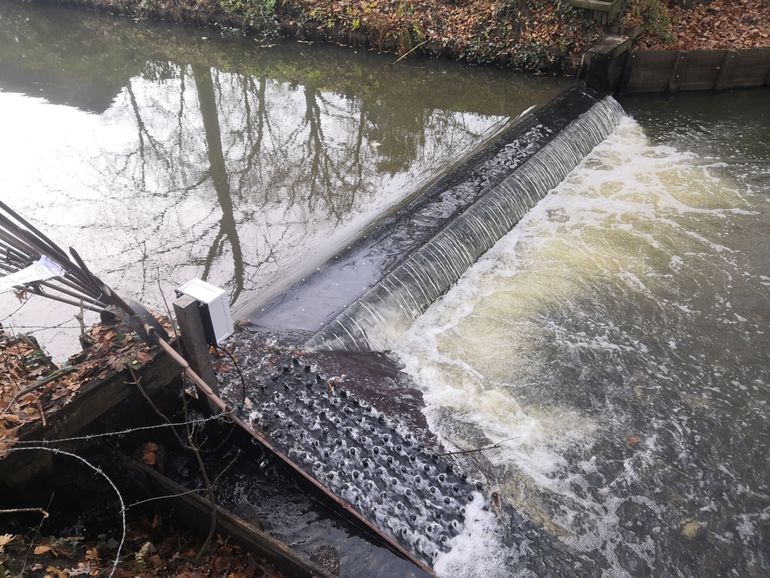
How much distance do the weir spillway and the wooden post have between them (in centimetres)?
96

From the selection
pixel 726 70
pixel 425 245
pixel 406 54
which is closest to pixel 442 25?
pixel 406 54

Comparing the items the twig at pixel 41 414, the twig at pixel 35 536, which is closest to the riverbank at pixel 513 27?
the twig at pixel 41 414

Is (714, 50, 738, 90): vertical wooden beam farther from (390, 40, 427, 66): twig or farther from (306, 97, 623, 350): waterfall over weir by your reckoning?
(390, 40, 427, 66): twig

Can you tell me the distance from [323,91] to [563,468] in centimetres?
1056

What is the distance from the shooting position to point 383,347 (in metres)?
6.49

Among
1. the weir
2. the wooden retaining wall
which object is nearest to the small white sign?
the weir

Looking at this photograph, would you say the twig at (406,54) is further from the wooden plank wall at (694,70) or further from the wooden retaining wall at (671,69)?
the wooden plank wall at (694,70)

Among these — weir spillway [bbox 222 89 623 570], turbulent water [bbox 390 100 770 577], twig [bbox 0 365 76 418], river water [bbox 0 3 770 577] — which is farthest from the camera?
river water [bbox 0 3 770 577]

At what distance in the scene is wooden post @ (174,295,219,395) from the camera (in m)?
4.04

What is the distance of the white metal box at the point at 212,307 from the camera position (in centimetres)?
407

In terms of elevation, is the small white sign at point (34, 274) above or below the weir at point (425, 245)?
above

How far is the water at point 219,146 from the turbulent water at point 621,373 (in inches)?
92.3

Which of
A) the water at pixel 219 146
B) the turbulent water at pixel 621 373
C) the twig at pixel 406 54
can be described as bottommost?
the turbulent water at pixel 621 373

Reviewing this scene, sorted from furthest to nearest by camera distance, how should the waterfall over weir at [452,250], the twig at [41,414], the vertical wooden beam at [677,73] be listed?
the vertical wooden beam at [677,73] → the waterfall over weir at [452,250] → the twig at [41,414]
